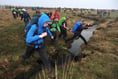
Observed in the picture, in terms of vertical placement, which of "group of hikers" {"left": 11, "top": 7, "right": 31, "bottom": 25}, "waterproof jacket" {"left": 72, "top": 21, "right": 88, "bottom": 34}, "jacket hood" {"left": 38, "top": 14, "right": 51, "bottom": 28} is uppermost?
"group of hikers" {"left": 11, "top": 7, "right": 31, "bottom": 25}

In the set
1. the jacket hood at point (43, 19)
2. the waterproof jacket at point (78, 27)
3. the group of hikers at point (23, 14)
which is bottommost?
the waterproof jacket at point (78, 27)

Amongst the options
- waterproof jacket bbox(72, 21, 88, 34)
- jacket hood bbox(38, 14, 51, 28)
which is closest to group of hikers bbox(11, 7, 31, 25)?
waterproof jacket bbox(72, 21, 88, 34)

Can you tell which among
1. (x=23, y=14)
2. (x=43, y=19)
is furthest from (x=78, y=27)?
(x=23, y=14)

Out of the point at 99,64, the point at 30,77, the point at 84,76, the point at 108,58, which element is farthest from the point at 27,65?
the point at 108,58

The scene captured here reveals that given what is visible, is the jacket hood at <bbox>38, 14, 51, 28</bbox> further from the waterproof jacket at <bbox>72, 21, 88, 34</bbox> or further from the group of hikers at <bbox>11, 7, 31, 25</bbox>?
the group of hikers at <bbox>11, 7, 31, 25</bbox>

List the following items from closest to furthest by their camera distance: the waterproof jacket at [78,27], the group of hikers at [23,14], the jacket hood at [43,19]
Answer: the jacket hood at [43,19] → the waterproof jacket at [78,27] → the group of hikers at [23,14]

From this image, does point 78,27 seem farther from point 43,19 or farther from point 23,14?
point 23,14

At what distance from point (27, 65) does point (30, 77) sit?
917 millimetres

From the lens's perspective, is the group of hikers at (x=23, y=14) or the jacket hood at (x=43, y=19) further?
the group of hikers at (x=23, y=14)

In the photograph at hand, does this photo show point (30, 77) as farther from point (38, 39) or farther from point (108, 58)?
point (108, 58)

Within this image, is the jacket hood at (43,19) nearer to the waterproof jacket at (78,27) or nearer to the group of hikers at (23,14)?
the waterproof jacket at (78,27)

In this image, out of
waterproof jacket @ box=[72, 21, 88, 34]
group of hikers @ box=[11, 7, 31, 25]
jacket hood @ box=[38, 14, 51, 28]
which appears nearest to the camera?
jacket hood @ box=[38, 14, 51, 28]

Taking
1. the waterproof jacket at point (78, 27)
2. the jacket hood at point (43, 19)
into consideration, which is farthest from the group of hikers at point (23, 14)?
the jacket hood at point (43, 19)

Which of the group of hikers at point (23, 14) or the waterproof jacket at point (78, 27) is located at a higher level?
the group of hikers at point (23, 14)
